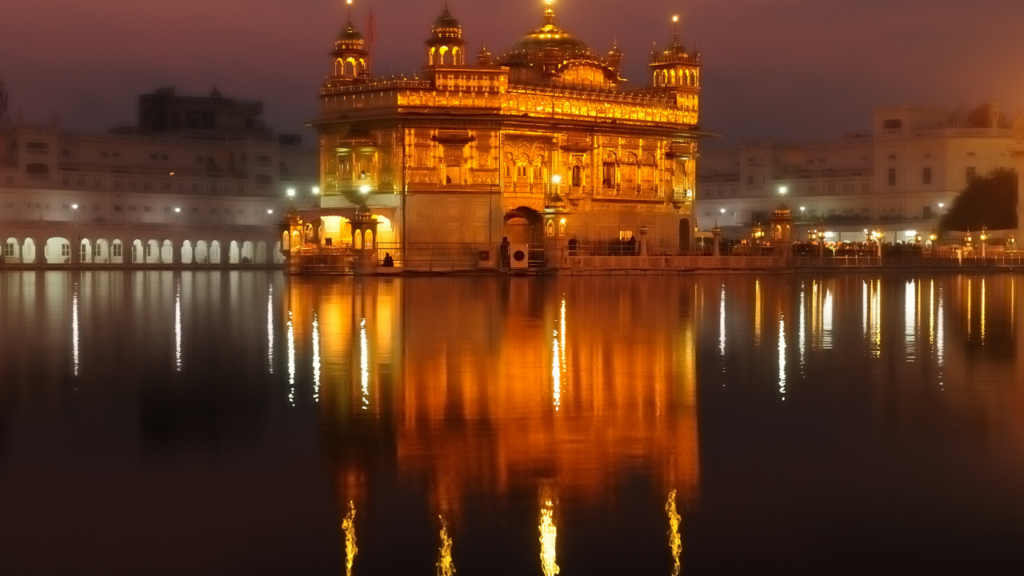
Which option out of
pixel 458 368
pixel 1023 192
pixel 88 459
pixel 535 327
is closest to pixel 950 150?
pixel 1023 192

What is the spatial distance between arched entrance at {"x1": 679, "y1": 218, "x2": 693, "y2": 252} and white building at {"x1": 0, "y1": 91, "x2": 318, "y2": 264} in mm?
30425

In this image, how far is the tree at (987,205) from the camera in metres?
83.1

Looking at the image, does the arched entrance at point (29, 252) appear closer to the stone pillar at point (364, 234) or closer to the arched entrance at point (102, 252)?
the arched entrance at point (102, 252)

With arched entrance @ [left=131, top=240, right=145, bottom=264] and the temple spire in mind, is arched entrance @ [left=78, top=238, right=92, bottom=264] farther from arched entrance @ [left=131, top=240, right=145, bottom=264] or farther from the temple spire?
the temple spire

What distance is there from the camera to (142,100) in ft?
394

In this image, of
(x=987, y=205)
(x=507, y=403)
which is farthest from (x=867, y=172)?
(x=507, y=403)

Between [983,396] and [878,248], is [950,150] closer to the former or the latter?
[878,248]

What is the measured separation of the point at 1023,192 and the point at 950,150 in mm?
23872

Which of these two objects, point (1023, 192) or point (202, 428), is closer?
point (202, 428)

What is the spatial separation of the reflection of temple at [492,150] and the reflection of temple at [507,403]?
106 ft

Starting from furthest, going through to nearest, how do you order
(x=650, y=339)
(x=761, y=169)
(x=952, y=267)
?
(x=761, y=169) < (x=952, y=267) < (x=650, y=339)

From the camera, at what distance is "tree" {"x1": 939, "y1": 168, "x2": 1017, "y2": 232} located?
3273 inches

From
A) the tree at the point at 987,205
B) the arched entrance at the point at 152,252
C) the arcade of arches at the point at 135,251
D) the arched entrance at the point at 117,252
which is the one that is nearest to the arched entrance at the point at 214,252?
the arcade of arches at the point at 135,251

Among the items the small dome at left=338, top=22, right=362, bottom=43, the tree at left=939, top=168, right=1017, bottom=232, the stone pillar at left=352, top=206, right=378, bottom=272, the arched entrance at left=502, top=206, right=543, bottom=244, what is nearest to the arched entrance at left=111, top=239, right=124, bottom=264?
the small dome at left=338, top=22, right=362, bottom=43
